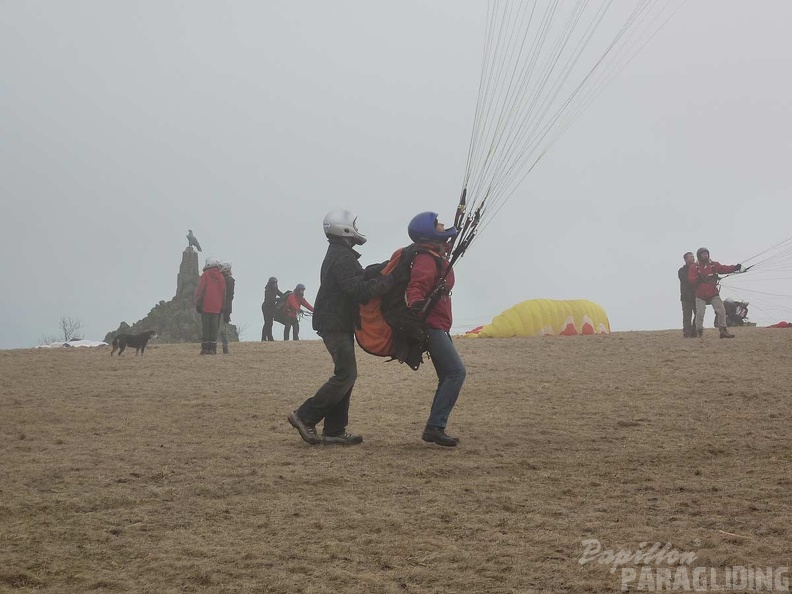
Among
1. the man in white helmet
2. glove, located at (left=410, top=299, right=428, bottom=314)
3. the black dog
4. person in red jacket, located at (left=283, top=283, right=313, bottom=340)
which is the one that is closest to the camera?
glove, located at (left=410, top=299, right=428, bottom=314)

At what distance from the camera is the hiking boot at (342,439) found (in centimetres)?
995

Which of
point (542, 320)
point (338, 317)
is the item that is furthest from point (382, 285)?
point (542, 320)

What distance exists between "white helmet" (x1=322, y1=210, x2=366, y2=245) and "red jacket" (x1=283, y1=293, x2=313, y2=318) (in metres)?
20.3

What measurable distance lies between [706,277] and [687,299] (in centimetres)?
121

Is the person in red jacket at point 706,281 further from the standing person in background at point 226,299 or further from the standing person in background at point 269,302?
the standing person in background at point 269,302

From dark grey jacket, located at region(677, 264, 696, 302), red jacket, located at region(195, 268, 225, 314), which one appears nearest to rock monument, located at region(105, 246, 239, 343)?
red jacket, located at region(195, 268, 225, 314)

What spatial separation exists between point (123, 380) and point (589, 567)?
11929 mm

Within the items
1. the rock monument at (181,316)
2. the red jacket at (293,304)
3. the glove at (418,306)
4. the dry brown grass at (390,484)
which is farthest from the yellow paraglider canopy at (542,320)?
the rock monument at (181,316)

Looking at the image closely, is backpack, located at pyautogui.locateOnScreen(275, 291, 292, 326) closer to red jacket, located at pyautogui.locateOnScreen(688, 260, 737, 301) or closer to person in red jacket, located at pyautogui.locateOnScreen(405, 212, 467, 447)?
red jacket, located at pyautogui.locateOnScreen(688, 260, 737, 301)

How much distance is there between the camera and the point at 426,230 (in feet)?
31.1

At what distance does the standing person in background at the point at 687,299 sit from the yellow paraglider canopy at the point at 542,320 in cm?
339

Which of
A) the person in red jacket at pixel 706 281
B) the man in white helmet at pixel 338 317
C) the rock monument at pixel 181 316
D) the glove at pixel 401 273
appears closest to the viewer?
the glove at pixel 401 273

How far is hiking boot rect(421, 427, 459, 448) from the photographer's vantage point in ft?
31.6

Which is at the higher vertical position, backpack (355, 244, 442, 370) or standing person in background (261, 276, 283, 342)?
standing person in background (261, 276, 283, 342)
